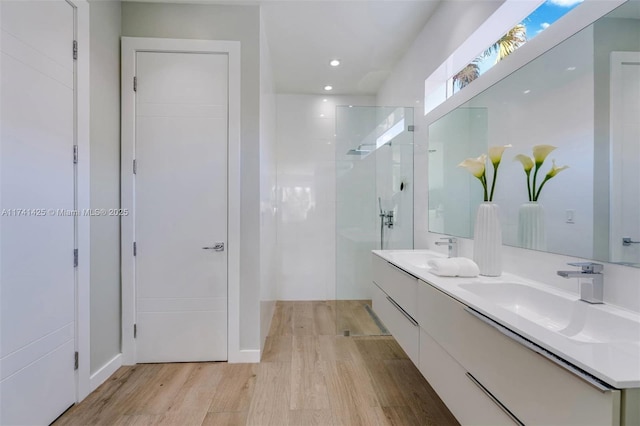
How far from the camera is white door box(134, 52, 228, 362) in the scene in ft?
7.63

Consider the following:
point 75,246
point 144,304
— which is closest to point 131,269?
point 144,304

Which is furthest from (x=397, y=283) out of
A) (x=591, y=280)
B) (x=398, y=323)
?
(x=591, y=280)

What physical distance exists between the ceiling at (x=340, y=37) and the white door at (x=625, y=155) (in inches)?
66.9

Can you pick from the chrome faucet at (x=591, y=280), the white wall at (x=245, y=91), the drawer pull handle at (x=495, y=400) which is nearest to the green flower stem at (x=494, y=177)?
the chrome faucet at (x=591, y=280)

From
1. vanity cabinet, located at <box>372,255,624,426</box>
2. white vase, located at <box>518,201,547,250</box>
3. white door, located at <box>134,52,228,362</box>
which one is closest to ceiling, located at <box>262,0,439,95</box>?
white door, located at <box>134,52,228,362</box>

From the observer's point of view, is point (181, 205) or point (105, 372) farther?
point (181, 205)

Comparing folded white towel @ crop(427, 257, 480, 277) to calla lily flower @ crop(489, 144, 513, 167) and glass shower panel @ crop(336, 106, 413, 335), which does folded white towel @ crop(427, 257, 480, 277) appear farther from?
glass shower panel @ crop(336, 106, 413, 335)

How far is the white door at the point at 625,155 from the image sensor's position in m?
0.99

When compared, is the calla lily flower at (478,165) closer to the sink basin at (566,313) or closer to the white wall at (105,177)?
the sink basin at (566,313)

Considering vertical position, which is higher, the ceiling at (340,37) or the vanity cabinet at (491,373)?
the ceiling at (340,37)

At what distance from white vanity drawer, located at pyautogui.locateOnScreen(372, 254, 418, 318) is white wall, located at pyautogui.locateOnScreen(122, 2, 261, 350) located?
3.33 feet

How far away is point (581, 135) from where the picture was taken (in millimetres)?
1172

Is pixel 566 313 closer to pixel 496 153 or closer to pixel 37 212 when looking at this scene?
pixel 496 153

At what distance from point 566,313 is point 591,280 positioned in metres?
0.16
